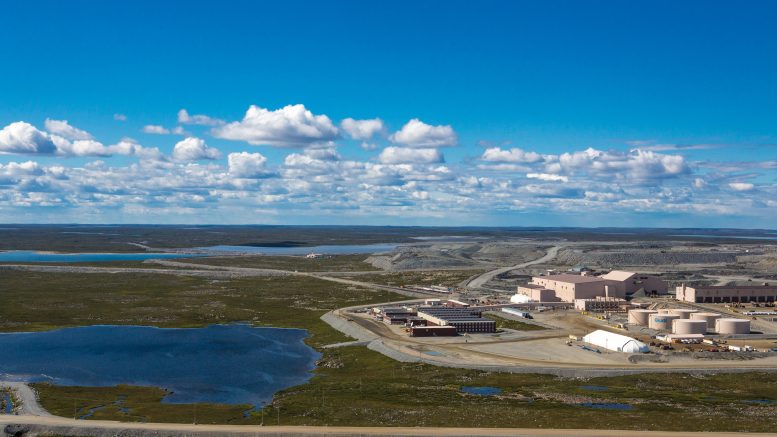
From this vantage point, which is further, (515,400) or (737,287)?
(737,287)

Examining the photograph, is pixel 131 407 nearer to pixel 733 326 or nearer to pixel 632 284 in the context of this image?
pixel 733 326

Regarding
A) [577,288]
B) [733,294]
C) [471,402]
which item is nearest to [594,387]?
[471,402]

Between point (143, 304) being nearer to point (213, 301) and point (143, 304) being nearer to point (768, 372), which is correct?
point (213, 301)

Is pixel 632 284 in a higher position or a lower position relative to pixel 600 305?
higher

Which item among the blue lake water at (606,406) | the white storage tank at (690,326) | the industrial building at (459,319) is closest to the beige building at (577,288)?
the industrial building at (459,319)

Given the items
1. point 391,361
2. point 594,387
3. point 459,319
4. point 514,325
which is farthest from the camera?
point 514,325

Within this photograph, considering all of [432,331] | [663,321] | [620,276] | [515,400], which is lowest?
[515,400]
